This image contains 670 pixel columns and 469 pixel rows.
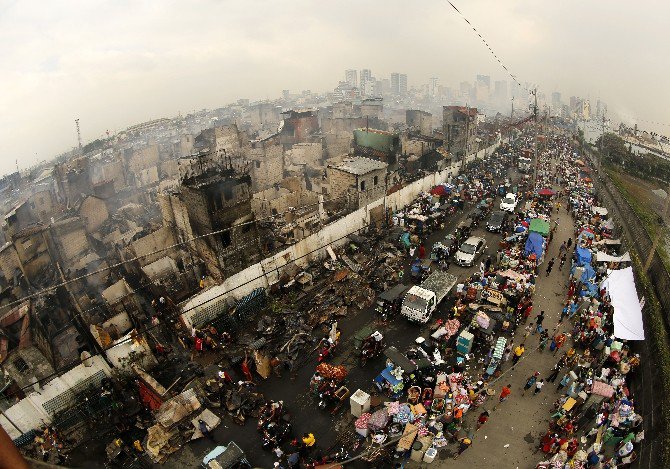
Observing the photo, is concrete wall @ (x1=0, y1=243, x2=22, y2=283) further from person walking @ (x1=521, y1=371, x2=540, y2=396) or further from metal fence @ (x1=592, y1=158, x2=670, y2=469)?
metal fence @ (x1=592, y1=158, x2=670, y2=469)

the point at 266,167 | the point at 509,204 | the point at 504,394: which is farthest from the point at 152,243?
the point at 509,204

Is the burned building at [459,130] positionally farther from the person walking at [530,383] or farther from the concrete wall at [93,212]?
the concrete wall at [93,212]

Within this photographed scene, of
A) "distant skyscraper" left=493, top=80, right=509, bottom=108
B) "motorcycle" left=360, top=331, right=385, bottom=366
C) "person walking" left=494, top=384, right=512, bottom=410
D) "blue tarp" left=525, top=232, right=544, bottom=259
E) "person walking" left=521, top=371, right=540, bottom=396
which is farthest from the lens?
"distant skyscraper" left=493, top=80, right=509, bottom=108

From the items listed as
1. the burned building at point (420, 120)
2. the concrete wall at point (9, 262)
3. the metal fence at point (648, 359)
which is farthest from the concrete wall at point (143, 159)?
the metal fence at point (648, 359)

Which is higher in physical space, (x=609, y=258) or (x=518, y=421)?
(x=609, y=258)

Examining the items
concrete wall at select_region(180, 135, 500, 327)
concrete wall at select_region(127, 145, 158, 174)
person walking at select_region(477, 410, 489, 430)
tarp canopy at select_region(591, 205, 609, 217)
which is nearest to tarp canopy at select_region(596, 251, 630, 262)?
tarp canopy at select_region(591, 205, 609, 217)

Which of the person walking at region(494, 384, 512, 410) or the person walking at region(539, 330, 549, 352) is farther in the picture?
the person walking at region(539, 330, 549, 352)

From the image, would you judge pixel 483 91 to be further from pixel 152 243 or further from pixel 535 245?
pixel 152 243
